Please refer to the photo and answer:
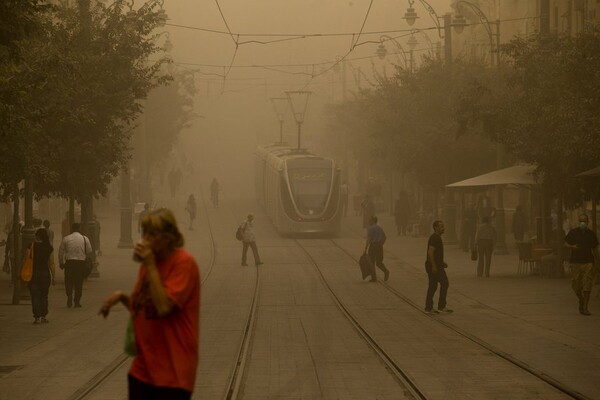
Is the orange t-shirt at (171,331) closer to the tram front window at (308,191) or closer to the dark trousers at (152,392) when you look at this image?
the dark trousers at (152,392)

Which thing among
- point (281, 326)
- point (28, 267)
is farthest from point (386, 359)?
point (28, 267)

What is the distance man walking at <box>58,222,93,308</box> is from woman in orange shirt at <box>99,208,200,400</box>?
15664 millimetres

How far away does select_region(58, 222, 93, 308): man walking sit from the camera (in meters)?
22.2

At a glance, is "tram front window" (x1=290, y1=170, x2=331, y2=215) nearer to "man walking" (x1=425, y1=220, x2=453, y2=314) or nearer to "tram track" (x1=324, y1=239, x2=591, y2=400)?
"tram track" (x1=324, y1=239, x2=591, y2=400)

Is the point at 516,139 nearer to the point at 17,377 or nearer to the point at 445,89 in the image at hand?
the point at 445,89

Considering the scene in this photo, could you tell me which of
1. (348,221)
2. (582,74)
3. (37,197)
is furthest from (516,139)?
(348,221)

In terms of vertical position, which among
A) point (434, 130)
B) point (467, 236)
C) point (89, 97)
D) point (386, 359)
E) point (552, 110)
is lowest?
point (386, 359)

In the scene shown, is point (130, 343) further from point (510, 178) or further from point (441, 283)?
point (510, 178)

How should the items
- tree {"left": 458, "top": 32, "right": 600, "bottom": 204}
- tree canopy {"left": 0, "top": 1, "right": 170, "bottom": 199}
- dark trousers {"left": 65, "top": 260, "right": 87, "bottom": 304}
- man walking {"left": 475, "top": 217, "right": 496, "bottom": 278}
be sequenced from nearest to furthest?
1. dark trousers {"left": 65, "top": 260, "right": 87, "bottom": 304}
2. tree canopy {"left": 0, "top": 1, "right": 170, "bottom": 199}
3. tree {"left": 458, "top": 32, "right": 600, "bottom": 204}
4. man walking {"left": 475, "top": 217, "right": 496, "bottom": 278}

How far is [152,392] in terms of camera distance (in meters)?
6.70

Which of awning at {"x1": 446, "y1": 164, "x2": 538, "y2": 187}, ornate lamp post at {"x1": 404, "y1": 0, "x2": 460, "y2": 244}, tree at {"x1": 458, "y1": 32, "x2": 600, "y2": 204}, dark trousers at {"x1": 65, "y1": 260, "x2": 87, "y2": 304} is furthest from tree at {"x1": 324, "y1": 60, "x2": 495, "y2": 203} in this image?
dark trousers at {"x1": 65, "y1": 260, "x2": 87, "y2": 304}

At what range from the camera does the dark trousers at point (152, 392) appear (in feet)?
21.9

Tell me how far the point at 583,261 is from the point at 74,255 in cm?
870

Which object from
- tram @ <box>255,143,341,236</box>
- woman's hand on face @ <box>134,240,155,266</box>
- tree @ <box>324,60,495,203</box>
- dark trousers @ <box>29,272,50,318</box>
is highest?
tree @ <box>324,60,495,203</box>
